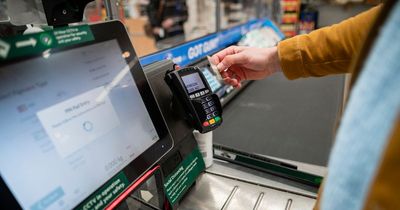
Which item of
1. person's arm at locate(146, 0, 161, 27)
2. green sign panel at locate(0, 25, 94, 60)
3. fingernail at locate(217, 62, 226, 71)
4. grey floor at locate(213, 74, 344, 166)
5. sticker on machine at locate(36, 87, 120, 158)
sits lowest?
grey floor at locate(213, 74, 344, 166)

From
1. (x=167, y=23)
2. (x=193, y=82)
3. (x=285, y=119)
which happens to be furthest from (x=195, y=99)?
(x=167, y=23)

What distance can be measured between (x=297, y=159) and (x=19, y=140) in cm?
73

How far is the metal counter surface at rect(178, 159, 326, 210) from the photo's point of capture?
690 mm

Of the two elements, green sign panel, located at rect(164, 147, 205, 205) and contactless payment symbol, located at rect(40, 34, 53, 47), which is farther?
green sign panel, located at rect(164, 147, 205, 205)

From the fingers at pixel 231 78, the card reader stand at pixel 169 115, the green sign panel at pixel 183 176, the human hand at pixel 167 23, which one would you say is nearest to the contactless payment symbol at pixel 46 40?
the card reader stand at pixel 169 115

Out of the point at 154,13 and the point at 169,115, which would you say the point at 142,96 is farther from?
the point at 154,13

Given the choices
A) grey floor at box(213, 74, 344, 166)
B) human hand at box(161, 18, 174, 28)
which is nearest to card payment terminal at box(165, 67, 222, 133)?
grey floor at box(213, 74, 344, 166)

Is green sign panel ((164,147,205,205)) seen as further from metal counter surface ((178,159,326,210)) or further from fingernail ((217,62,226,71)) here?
fingernail ((217,62,226,71))

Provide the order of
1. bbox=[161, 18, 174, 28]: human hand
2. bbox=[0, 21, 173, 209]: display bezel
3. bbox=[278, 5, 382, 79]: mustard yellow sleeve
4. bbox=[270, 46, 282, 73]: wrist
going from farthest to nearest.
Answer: bbox=[161, 18, 174, 28]: human hand
bbox=[270, 46, 282, 73]: wrist
bbox=[278, 5, 382, 79]: mustard yellow sleeve
bbox=[0, 21, 173, 209]: display bezel

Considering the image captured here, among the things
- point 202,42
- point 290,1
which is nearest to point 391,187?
point 202,42

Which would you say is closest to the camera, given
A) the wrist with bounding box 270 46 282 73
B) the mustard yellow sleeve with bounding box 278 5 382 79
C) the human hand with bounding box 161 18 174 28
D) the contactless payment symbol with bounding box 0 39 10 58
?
the contactless payment symbol with bounding box 0 39 10 58

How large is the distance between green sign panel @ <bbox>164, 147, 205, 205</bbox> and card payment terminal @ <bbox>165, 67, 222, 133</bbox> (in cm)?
12

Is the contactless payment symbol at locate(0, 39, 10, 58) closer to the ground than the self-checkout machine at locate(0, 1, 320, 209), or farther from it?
farther from it

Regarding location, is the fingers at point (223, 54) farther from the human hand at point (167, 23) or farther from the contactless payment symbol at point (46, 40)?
the human hand at point (167, 23)
